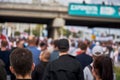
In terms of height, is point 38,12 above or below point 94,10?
below

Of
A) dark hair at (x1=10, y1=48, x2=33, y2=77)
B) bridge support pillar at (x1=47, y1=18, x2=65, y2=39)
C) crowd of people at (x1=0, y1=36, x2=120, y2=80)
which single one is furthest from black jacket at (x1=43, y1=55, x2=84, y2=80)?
bridge support pillar at (x1=47, y1=18, x2=65, y2=39)

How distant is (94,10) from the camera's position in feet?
174

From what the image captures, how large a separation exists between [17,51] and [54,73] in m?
2.01

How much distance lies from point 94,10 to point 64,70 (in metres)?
45.6

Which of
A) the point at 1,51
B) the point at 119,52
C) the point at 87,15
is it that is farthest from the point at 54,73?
the point at 87,15

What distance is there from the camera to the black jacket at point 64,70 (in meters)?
7.66

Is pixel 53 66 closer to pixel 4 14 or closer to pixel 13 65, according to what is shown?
pixel 13 65

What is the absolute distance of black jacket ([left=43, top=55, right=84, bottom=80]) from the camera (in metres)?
7.66

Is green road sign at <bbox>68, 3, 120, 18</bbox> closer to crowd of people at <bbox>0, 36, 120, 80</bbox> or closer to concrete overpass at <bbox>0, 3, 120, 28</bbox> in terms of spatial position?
concrete overpass at <bbox>0, 3, 120, 28</bbox>

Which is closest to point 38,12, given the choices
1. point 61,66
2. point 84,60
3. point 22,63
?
point 84,60

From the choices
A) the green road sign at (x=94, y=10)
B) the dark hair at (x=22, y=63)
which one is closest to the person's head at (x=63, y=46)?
the dark hair at (x=22, y=63)

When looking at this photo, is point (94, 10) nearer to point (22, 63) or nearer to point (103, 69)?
point (103, 69)

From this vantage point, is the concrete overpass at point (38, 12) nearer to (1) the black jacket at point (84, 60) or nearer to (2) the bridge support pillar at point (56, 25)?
(2) the bridge support pillar at point (56, 25)

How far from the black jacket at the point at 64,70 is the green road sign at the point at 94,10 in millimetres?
45124
